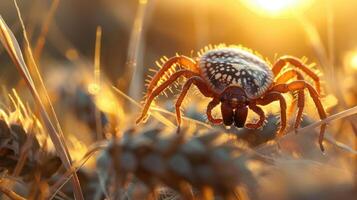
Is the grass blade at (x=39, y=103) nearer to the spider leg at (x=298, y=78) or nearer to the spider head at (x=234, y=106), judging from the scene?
the spider head at (x=234, y=106)

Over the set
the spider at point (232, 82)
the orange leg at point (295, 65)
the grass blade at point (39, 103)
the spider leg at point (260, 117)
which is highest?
the orange leg at point (295, 65)

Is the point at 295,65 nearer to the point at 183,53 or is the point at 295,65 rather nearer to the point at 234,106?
the point at 234,106

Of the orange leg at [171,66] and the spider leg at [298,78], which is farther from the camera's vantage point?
the orange leg at [171,66]

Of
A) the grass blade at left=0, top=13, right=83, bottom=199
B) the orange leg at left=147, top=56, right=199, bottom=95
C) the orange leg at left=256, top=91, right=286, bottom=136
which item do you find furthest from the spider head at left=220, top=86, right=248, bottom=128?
the grass blade at left=0, top=13, right=83, bottom=199

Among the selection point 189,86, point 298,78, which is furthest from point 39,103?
point 298,78

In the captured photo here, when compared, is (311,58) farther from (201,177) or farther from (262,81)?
(201,177)

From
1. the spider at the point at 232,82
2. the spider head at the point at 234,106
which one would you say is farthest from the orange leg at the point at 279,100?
the spider head at the point at 234,106
